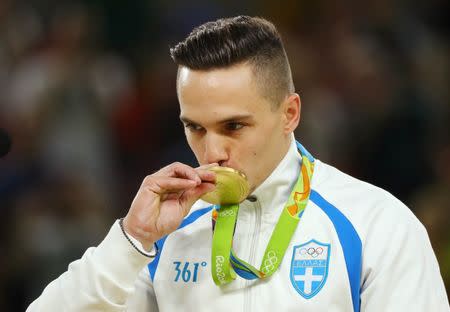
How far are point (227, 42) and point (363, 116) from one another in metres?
3.75

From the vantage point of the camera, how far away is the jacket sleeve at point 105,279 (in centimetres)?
328

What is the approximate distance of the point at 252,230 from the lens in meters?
3.50

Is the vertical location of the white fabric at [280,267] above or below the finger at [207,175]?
below

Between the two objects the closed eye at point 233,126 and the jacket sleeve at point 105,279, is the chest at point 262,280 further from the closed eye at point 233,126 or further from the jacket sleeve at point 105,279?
the closed eye at point 233,126

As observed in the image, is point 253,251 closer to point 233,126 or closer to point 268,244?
point 268,244

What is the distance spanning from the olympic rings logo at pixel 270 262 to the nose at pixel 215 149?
39 cm

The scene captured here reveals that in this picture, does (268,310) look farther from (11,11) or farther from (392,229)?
(11,11)

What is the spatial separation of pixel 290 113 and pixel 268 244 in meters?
0.53

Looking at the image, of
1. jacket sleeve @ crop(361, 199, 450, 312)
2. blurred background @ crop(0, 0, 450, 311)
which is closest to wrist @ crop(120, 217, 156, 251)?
jacket sleeve @ crop(361, 199, 450, 312)

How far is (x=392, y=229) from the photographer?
127 inches

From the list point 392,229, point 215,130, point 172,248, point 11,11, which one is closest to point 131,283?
point 172,248

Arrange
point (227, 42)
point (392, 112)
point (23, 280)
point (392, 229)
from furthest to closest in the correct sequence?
point (392, 112)
point (23, 280)
point (227, 42)
point (392, 229)

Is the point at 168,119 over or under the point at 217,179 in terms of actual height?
under

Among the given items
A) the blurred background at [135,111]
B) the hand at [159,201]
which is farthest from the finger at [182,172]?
the blurred background at [135,111]
